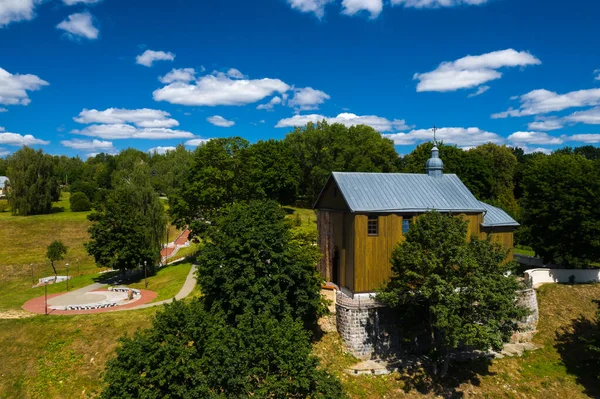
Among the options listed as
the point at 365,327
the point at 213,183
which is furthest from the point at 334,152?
the point at 365,327

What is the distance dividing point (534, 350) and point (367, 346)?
10337 millimetres

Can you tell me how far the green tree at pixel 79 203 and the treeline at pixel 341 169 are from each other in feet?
9.56

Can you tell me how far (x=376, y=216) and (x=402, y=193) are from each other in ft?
9.17

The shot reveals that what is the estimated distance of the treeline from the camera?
27156 millimetres

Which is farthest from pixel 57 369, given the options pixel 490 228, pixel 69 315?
pixel 490 228

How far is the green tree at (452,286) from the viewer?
17.4m

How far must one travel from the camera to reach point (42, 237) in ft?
166

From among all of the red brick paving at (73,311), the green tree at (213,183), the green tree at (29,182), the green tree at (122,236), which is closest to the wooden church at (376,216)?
the green tree at (213,183)

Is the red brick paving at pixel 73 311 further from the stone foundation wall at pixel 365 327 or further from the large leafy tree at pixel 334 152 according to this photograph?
the large leafy tree at pixel 334 152

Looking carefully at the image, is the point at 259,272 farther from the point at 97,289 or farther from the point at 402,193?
the point at 97,289

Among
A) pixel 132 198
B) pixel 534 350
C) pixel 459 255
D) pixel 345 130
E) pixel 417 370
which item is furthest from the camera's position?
pixel 345 130

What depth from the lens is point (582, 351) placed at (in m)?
22.2

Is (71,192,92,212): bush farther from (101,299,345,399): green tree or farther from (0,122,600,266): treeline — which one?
(101,299,345,399): green tree

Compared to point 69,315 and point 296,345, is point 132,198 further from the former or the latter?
point 296,345
